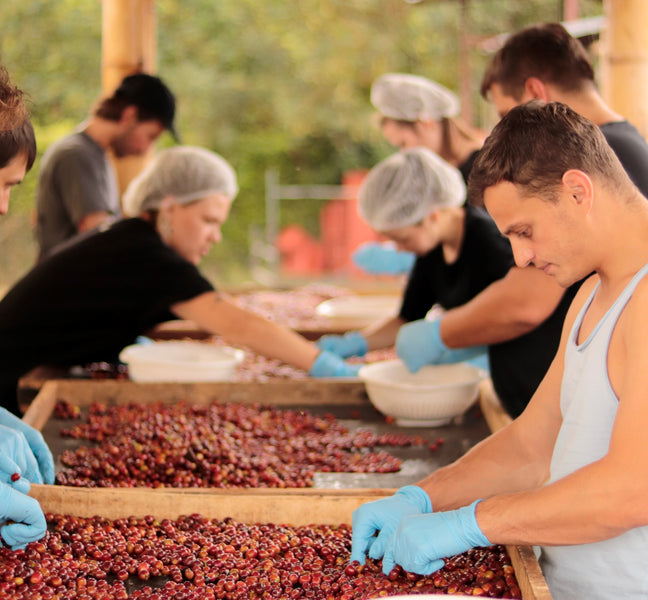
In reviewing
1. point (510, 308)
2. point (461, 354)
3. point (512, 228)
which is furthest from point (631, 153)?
point (461, 354)

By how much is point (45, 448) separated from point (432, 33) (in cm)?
1709

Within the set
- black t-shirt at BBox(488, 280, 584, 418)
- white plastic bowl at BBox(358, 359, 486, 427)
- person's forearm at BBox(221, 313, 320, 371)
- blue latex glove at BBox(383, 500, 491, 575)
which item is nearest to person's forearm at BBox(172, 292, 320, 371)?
person's forearm at BBox(221, 313, 320, 371)

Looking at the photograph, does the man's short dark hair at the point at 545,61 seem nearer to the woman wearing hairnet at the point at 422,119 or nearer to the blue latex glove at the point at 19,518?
the blue latex glove at the point at 19,518

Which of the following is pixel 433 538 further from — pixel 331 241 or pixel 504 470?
pixel 331 241

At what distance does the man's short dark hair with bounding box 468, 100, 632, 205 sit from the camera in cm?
171

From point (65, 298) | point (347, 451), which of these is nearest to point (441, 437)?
point (347, 451)

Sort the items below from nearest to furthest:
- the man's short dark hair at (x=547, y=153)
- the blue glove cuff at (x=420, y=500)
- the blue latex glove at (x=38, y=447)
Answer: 1. the man's short dark hair at (x=547, y=153)
2. the blue glove cuff at (x=420, y=500)
3. the blue latex glove at (x=38, y=447)

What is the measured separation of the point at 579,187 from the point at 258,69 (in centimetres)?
1639

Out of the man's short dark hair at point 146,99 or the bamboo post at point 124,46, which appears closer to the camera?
the man's short dark hair at point 146,99

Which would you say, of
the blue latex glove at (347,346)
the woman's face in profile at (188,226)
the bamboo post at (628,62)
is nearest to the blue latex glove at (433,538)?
the woman's face in profile at (188,226)

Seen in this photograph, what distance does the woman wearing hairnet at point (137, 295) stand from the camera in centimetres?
359

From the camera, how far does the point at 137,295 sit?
11.9ft

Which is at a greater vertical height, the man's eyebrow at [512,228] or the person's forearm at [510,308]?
the man's eyebrow at [512,228]

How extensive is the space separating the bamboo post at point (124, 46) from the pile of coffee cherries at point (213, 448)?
3.11m
